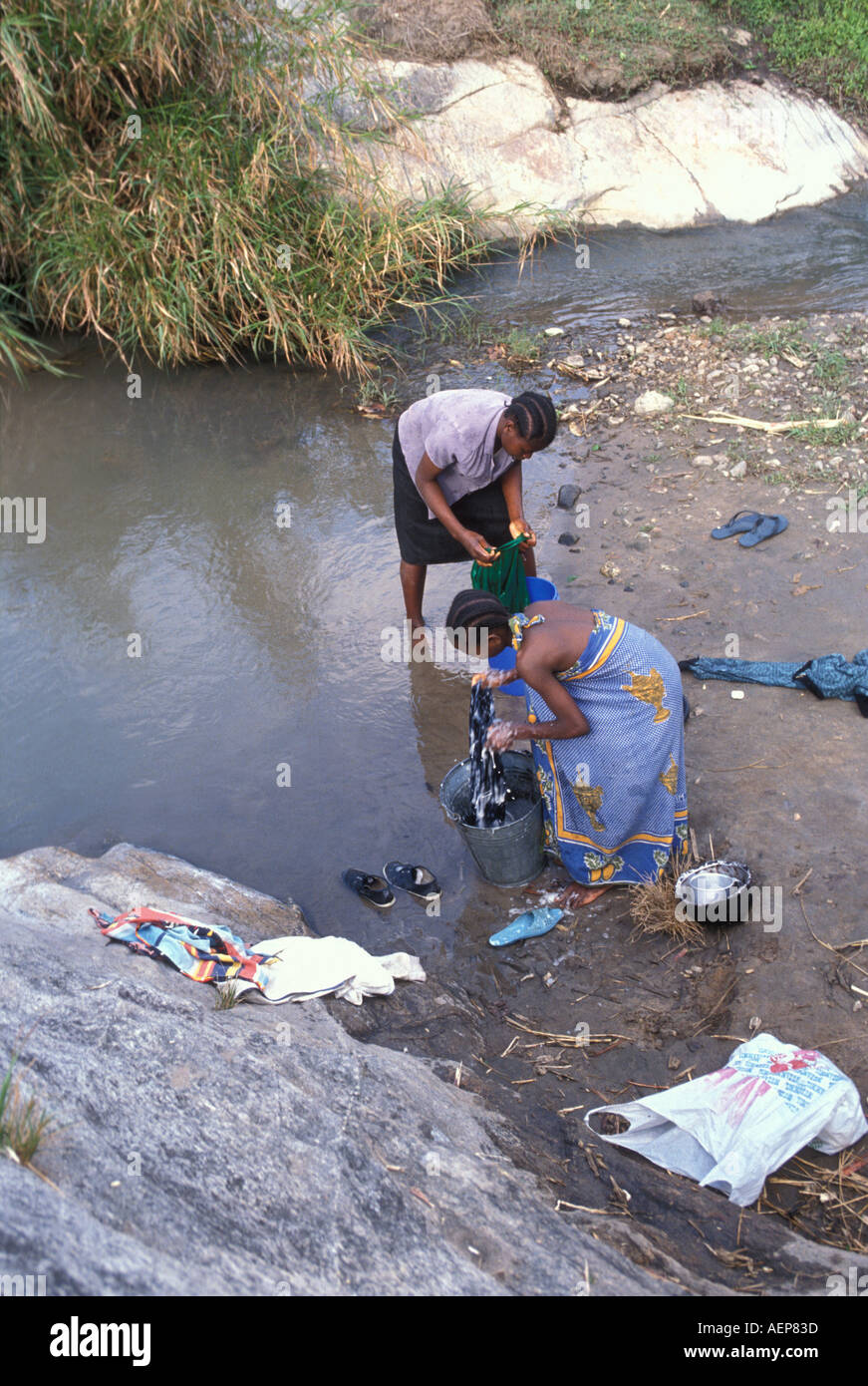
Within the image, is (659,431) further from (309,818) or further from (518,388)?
(309,818)

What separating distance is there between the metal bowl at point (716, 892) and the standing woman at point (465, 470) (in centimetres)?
147

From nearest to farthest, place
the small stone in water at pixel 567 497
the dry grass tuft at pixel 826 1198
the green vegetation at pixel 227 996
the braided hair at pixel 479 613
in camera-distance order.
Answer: the dry grass tuft at pixel 826 1198 → the green vegetation at pixel 227 996 → the braided hair at pixel 479 613 → the small stone in water at pixel 567 497

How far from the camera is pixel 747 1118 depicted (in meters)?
2.54

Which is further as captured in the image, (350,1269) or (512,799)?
(512,799)

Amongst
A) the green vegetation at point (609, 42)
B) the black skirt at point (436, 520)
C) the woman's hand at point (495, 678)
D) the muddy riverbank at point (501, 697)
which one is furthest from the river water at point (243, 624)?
the green vegetation at point (609, 42)

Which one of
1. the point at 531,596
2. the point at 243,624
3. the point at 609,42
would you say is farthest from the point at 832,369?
the point at 609,42

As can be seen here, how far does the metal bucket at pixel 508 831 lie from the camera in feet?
11.4

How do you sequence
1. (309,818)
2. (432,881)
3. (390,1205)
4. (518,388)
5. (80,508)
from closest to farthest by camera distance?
(390,1205), (432,881), (309,818), (80,508), (518,388)

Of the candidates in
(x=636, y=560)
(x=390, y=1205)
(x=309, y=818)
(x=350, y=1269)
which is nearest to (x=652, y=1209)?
(x=390, y=1205)

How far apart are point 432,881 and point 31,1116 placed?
1.86 metres

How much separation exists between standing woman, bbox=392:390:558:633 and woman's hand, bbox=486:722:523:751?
0.95 meters

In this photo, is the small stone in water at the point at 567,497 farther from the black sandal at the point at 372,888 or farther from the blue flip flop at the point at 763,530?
the black sandal at the point at 372,888

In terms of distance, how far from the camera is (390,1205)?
84.6 inches

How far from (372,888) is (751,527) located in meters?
2.74
